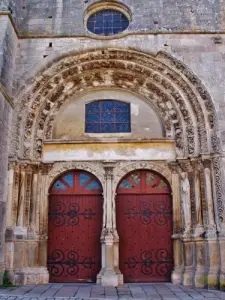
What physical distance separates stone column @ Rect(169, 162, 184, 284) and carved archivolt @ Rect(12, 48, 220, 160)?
46 cm

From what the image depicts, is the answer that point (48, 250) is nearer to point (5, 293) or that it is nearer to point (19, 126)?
point (5, 293)

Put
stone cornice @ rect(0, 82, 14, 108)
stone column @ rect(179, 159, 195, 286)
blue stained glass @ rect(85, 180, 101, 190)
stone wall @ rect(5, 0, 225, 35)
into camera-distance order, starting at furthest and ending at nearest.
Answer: stone wall @ rect(5, 0, 225, 35), blue stained glass @ rect(85, 180, 101, 190), stone column @ rect(179, 159, 195, 286), stone cornice @ rect(0, 82, 14, 108)

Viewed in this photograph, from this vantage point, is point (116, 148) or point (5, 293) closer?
point (5, 293)

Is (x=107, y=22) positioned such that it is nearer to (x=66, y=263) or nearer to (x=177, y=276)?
(x=66, y=263)

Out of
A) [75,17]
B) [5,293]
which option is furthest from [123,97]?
[5,293]

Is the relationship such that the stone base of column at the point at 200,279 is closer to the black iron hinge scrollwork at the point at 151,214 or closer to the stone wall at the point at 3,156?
the black iron hinge scrollwork at the point at 151,214

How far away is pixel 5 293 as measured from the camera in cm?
548

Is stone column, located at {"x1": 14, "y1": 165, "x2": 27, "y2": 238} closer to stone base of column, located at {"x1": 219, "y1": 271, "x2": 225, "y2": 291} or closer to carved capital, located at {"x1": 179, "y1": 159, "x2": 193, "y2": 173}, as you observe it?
carved capital, located at {"x1": 179, "y1": 159, "x2": 193, "y2": 173}

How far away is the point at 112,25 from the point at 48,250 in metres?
5.16

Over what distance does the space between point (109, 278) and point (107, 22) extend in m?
5.55

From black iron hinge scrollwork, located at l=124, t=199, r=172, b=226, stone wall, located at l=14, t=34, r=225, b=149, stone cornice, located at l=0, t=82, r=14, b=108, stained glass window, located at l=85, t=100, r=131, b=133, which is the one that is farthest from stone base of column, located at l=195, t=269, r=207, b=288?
stone cornice, located at l=0, t=82, r=14, b=108

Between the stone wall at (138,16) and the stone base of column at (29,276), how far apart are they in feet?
16.2

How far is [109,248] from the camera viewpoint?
6.63 m

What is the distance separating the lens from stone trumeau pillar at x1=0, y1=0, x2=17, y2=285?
6284mm
